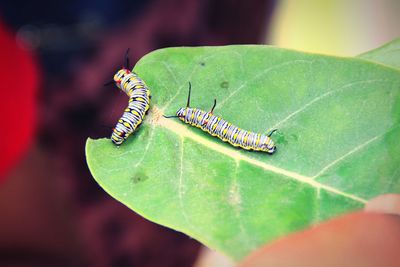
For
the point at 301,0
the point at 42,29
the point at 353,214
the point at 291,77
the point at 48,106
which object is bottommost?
the point at 48,106

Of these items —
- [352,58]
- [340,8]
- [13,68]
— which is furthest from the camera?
[340,8]

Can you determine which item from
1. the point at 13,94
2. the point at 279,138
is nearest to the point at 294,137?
the point at 279,138

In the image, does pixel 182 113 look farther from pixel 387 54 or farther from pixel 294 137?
pixel 387 54

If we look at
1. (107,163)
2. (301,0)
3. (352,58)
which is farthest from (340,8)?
(107,163)

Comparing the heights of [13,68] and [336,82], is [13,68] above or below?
below

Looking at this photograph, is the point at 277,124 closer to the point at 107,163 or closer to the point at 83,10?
the point at 107,163

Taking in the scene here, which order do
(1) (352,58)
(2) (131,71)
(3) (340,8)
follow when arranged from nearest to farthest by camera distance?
1. (1) (352,58)
2. (2) (131,71)
3. (3) (340,8)

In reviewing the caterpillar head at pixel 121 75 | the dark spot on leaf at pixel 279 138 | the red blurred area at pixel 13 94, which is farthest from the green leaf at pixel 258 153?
the red blurred area at pixel 13 94
